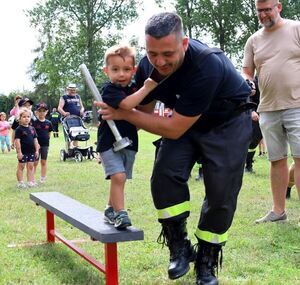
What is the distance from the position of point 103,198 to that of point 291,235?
3547 millimetres

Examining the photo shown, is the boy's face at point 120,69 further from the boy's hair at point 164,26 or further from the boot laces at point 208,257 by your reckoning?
the boot laces at point 208,257

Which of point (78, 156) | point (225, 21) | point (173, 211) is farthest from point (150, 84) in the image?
point (225, 21)

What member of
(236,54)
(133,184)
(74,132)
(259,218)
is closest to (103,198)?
(133,184)

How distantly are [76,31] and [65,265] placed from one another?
43914 mm

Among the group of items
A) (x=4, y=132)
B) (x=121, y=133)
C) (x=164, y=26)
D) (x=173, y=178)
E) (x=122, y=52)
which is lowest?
(x=4, y=132)

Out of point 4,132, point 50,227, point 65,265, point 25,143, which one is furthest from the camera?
point 4,132

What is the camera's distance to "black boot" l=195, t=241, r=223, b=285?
3715 millimetres

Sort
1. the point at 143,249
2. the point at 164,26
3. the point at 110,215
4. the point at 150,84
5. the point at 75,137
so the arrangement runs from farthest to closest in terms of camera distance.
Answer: the point at 75,137, the point at 143,249, the point at 110,215, the point at 150,84, the point at 164,26

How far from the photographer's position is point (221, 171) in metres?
3.59

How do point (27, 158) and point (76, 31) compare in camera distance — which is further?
A: point (76, 31)

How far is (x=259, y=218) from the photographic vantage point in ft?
20.6

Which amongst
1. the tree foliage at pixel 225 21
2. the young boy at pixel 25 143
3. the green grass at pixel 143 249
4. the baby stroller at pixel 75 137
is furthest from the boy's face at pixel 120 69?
the tree foliage at pixel 225 21

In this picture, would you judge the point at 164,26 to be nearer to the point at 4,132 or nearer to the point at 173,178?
the point at 173,178

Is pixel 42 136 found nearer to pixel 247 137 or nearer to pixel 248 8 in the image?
pixel 247 137
